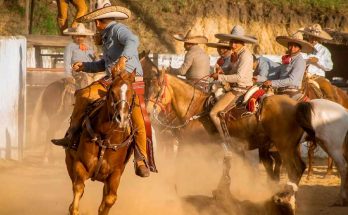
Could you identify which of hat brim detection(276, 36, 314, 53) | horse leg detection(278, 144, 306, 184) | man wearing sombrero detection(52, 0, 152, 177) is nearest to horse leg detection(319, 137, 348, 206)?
horse leg detection(278, 144, 306, 184)

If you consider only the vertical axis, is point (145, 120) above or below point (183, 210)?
above

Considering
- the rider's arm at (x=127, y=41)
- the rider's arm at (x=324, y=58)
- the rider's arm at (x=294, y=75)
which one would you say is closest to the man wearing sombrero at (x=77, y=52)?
the rider's arm at (x=294, y=75)

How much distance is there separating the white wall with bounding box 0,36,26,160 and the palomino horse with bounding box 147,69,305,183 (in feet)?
13.9

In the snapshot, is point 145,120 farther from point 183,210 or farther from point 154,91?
point 154,91

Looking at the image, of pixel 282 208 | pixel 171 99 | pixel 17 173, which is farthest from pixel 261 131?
pixel 17 173

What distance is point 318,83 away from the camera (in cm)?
1739

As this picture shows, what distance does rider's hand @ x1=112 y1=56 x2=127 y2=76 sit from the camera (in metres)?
9.63

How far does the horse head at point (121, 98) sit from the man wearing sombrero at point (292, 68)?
498cm

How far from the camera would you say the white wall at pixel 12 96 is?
17188 mm

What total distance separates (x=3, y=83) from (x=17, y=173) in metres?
2.01

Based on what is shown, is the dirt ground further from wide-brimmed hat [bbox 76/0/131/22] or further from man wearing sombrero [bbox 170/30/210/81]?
wide-brimmed hat [bbox 76/0/131/22]

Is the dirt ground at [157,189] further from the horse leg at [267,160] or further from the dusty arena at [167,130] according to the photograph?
the horse leg at [267,160]

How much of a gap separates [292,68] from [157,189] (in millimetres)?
3005

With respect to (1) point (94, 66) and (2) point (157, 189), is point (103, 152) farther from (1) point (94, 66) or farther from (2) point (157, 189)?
(2) point (157, 189)
